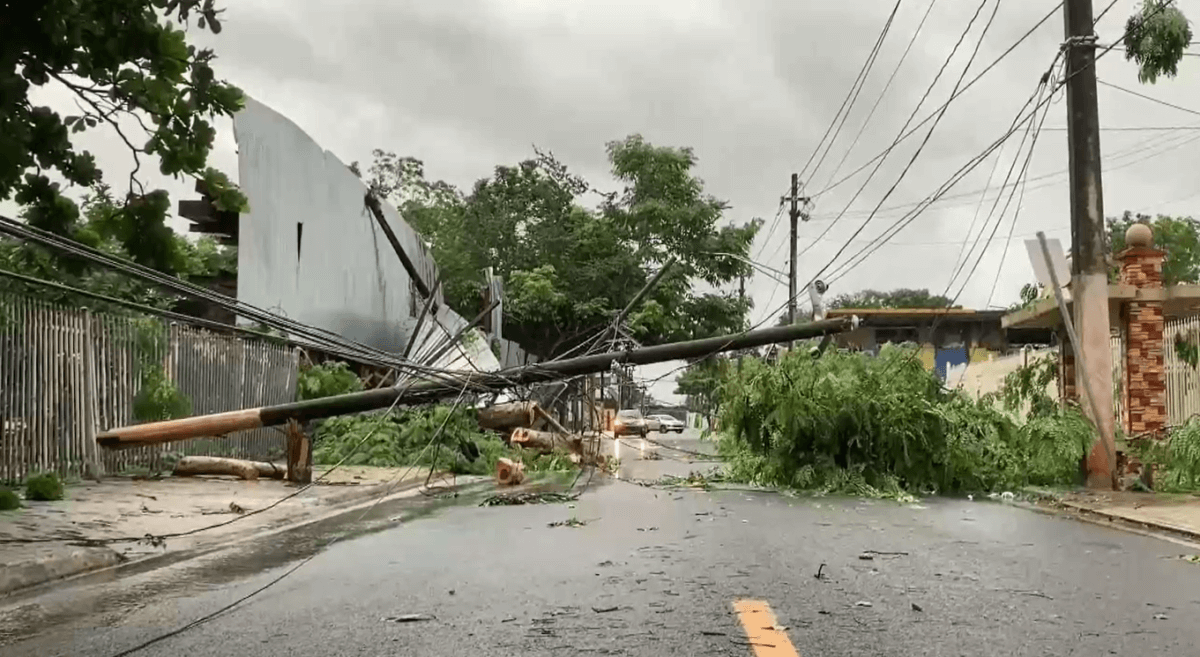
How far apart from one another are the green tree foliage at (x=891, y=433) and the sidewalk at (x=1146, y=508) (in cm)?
107

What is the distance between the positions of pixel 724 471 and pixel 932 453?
4360 mm

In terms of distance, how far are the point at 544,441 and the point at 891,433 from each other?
892 centimetres

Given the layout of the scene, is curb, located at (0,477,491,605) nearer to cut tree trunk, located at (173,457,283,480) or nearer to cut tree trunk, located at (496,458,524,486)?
cut tree trunk, located at (173,457,283,480)

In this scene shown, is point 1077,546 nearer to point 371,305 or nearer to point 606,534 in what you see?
point 606,534

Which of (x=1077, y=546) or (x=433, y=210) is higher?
(x=433, y=210)

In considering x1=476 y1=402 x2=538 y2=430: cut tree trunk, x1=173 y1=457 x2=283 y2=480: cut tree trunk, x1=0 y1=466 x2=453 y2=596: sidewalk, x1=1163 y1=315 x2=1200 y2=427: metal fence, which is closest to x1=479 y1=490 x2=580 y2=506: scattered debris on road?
x1=0 y1=466 x2=453 y2=596: sidewalk

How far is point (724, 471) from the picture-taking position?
63.2 ft

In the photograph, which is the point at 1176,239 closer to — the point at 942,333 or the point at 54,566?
the point at 942,333

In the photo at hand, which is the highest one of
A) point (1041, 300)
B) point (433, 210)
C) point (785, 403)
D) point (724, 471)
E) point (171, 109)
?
point (433, 210)

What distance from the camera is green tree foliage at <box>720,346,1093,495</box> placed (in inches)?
620

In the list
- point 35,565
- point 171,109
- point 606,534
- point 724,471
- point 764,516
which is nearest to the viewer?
point 35,565

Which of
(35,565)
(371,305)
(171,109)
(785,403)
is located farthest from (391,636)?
(371,305)

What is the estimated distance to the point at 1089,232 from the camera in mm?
15992

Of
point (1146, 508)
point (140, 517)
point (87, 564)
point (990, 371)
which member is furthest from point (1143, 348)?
point (990, 371)
